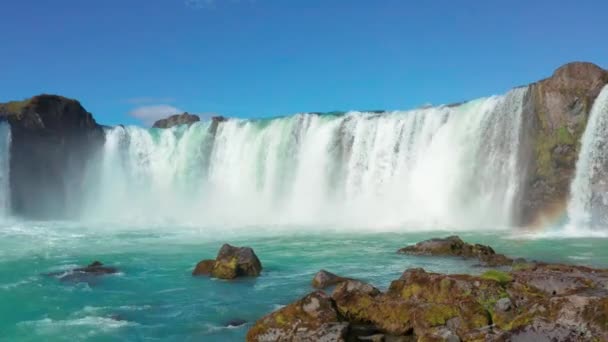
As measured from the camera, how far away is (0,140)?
41156 millimetres

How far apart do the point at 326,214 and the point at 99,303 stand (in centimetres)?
2333

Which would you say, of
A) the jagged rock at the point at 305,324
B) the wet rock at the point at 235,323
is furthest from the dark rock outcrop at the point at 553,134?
the jagged rock at the point at 305,324

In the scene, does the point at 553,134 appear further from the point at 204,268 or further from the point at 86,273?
the point at 86,273

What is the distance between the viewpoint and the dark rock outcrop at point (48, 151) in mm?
41906

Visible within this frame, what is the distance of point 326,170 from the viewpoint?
37.2 metres

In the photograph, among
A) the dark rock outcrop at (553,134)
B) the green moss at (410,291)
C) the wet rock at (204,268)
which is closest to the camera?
the green moss at (410,291)

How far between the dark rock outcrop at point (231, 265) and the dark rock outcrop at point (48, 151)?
99.7 ft

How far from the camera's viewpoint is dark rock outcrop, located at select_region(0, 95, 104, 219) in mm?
41906

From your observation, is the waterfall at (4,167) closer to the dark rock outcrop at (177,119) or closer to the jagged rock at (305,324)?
the dark rock outcrop at (177,119)

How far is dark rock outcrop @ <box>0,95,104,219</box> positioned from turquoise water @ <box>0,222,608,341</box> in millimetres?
14025

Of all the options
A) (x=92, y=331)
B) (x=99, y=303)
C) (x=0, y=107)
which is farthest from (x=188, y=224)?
(x=92, y=331)

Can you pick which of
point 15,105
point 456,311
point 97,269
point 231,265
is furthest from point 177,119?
point 456,311

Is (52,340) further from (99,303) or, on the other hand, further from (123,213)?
(123,213)

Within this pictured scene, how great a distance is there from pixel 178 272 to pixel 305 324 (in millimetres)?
9121
